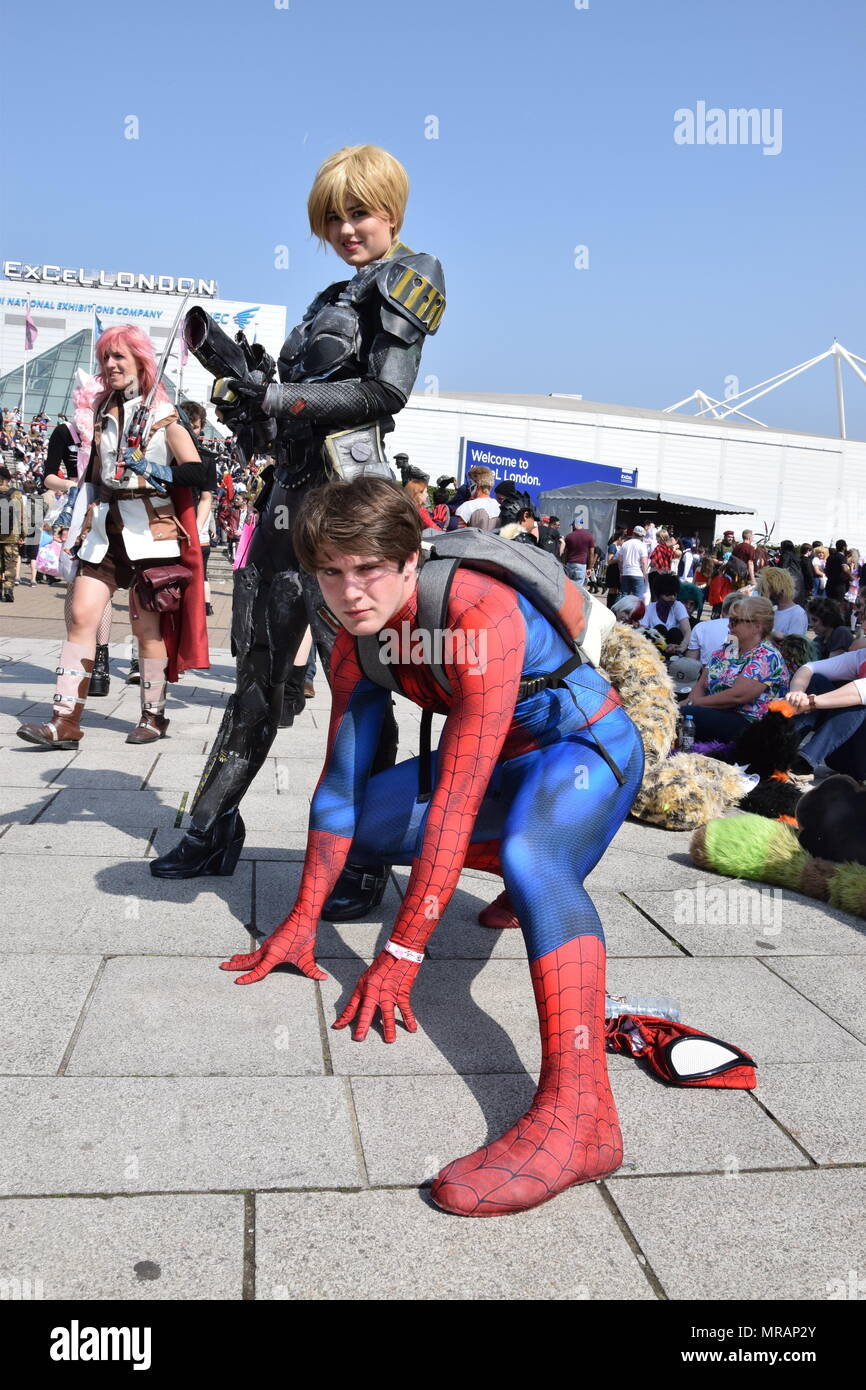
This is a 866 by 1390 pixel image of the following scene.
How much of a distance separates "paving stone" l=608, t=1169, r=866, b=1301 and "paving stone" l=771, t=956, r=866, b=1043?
76 cm

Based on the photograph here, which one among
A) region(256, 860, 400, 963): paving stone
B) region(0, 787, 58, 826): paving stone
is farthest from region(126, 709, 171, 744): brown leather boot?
region(256, 860, 400, 963): paving stone

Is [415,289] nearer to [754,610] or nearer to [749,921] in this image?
[749,921]

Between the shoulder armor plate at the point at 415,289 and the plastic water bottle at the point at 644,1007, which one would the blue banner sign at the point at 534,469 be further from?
the plastic water bottle at the point at 644,1007

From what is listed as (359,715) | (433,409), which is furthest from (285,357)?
(433,409)

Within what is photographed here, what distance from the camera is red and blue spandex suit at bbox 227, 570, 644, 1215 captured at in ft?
6.40

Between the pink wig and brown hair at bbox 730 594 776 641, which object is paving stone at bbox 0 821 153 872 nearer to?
the pink wig

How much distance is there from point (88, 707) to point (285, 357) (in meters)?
3.59

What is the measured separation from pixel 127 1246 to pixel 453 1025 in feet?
3.32

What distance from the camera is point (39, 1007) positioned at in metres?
2.45

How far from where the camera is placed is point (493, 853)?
2.75 m

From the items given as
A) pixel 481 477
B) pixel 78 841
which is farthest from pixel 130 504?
pixel 481 477

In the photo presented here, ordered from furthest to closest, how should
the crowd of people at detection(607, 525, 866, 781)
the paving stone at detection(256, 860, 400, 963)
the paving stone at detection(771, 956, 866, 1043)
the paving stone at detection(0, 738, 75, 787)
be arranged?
the crowd of people at detection(607, 525, 866, 781) < the paving stone at detection(0, 738, 75, 787) < the paving stone at detection(256, 860, 400, 963) < the paving stone at detection(771, 956, 866, 1043)
